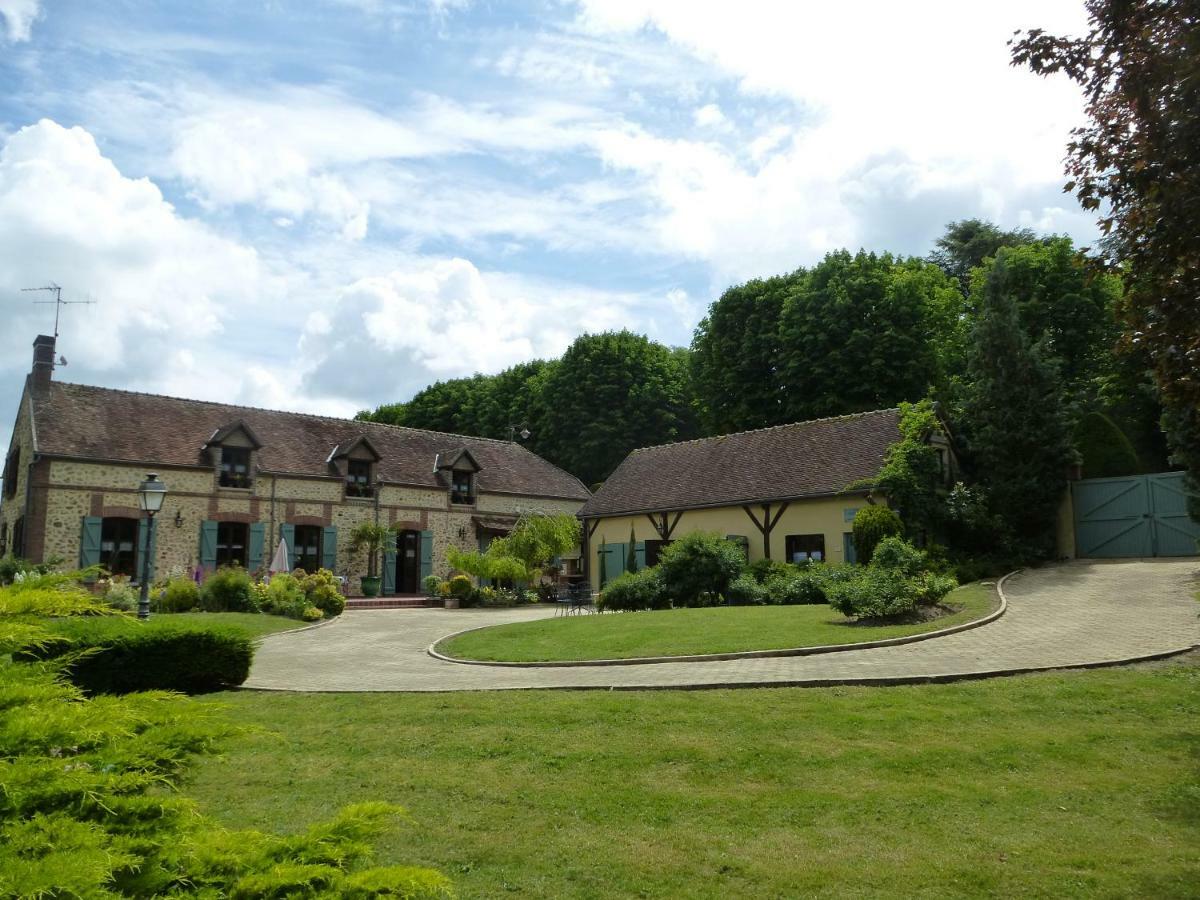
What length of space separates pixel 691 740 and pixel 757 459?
1917cm

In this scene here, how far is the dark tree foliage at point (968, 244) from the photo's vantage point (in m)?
38.6

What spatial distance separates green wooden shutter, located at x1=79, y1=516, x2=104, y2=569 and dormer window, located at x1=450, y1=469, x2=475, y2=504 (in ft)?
Result: 39.1

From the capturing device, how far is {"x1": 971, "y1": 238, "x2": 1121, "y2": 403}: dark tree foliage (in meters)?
29.7

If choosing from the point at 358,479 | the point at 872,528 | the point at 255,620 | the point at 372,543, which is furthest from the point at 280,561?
the point at 872,528

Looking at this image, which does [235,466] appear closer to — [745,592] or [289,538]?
[289,538]

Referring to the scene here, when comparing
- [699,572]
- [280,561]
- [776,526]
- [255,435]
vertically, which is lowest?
[699,572]

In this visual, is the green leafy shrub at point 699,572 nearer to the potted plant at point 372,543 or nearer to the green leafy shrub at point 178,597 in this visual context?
the green leafy shrub at point 178,597

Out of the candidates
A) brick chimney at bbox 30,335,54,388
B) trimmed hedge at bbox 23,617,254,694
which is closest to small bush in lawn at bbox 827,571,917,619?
trimmed hedge at bbox 23,617,254,694

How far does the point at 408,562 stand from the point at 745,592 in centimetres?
1567

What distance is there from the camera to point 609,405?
44469 mm

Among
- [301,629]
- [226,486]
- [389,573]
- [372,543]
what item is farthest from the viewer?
[389,573]

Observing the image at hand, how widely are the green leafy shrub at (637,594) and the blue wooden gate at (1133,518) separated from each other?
38.3ft

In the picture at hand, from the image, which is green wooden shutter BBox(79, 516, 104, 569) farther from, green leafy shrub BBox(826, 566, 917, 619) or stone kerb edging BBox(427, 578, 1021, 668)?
green leafy shrub BBox(826, 566, 917, 619)

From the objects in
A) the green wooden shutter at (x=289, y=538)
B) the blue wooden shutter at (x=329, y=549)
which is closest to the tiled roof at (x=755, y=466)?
the blue wooden shutter at (x=329, y=549)
